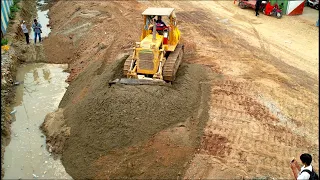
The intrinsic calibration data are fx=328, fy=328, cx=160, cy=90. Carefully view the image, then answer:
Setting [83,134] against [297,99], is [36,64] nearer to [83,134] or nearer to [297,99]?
[83,134]

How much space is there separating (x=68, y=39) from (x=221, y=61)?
8.57 metres

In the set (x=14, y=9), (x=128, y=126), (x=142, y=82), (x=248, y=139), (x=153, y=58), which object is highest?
(x=14, y=9)

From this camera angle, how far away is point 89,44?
53.2ft

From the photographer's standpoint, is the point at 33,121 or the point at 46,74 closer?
the point at 33,121

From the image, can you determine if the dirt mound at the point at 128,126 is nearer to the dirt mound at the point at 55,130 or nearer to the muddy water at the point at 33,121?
the dirt mound at the point at 55,130

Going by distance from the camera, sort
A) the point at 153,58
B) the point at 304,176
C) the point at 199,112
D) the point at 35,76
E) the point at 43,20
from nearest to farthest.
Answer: the point at 304,176 → the point at 199,112 → the point at 153,58 → the point at 35,76 → the point at 43,20

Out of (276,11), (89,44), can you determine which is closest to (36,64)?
(89,44)

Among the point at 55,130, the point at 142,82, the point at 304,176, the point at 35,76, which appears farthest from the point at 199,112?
the point at 35,76

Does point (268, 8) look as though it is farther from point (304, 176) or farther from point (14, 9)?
point (304, 176)

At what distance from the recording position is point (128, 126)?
30.0 ft

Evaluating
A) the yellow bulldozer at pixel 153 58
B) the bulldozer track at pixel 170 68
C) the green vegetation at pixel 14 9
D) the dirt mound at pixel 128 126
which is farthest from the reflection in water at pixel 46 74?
the green vegetation at pixel 14 9

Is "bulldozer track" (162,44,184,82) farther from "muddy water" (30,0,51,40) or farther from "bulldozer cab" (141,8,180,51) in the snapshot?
"muddy water" (30,0,51,40)

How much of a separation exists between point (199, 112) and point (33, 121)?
577cm

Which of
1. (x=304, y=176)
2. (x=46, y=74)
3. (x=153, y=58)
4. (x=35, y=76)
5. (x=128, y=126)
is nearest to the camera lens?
(x=304, y=176)
